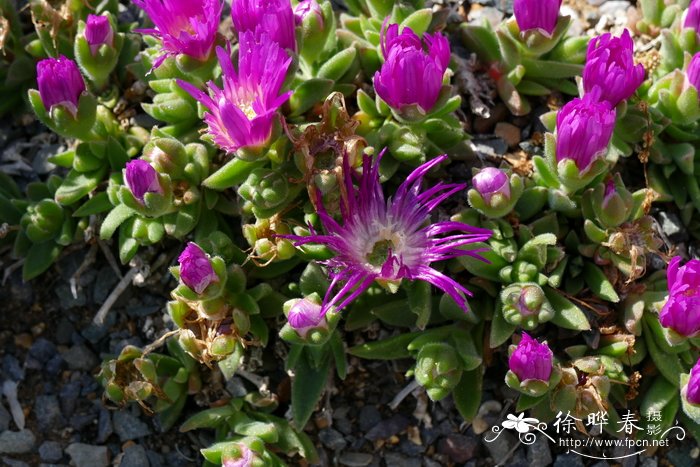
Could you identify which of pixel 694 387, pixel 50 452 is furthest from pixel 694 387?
pixel 50 452

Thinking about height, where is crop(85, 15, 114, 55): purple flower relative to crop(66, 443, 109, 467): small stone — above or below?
above

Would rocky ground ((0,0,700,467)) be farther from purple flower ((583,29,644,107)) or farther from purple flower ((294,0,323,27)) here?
purple flower ((294,0,323,27))

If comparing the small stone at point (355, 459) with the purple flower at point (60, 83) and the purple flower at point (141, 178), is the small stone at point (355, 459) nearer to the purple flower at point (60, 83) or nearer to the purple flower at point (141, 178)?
the purple flower at point (141, 178)

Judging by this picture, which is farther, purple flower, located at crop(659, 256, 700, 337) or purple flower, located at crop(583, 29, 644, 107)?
purple flower, located at crop(583, 29, 644, 107)

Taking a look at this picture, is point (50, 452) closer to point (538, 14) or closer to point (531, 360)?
point (531, 360)

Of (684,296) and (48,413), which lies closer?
(684,296)

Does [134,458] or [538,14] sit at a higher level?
[538,14]

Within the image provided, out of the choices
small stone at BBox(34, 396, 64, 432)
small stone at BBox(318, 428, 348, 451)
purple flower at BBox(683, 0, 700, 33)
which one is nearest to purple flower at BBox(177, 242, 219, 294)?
small stone at BBox(318, 428, 348, 451)
